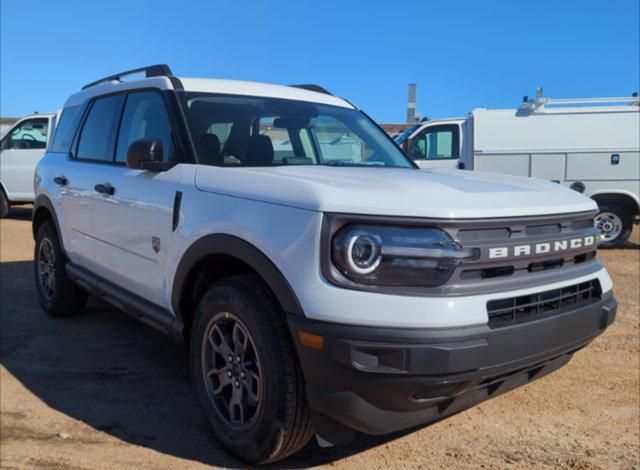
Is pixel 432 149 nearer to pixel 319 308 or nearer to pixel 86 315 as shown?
pixel 86 315

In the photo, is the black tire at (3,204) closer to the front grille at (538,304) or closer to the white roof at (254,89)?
the white roof at (254,89)

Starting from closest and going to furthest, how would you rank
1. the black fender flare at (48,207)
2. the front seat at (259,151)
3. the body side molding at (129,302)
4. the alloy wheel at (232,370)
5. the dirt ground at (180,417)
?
the alloy wheel at (232,370)
the dirt ground at (180,417)
the body side molding at (129,302)
the front seat at (259,151)
the black fender flare at (48,207)

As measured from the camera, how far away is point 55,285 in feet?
16.0

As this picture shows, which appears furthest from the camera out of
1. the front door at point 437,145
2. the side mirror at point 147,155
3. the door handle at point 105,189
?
the front door at point 437,145

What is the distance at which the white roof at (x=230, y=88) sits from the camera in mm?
3482

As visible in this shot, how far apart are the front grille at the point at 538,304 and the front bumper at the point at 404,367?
43 millimetres

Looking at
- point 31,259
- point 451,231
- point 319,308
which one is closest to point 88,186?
point 319,308

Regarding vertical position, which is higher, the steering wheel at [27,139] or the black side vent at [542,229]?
the steering wheel at [27,139]

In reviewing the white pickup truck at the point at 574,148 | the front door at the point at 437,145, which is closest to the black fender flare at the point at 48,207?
the white pickup truck at the point at 574,148

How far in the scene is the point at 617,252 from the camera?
9352 mm

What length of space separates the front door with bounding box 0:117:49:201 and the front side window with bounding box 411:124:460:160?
7881 millimetres

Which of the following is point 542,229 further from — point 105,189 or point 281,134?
point 105,189

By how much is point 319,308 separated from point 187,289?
1.12 m

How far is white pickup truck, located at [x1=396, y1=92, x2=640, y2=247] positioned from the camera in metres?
9.45
